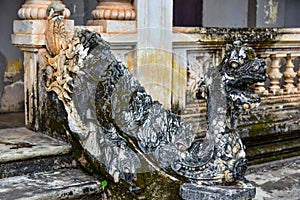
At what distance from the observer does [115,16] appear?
4301 millimetres

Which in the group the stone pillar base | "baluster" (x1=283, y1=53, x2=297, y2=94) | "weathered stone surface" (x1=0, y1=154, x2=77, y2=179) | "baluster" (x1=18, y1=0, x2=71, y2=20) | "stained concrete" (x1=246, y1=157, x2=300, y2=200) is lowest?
"stained concrete" (x1=246, y1=157, x2=300, y2=200)

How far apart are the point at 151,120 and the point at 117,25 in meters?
1.25

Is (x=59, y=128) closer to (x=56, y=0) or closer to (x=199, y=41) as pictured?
(x=56, y=0)

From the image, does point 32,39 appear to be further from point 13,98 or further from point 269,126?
point 269,126

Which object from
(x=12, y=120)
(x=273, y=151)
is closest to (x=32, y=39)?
(x=12, y=120)

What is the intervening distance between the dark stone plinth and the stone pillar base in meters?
1.62

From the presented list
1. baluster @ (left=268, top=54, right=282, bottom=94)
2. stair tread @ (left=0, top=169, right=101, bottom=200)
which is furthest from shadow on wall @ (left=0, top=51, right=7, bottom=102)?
baluster @ (left=268, top=54, right=282, bottom=94)

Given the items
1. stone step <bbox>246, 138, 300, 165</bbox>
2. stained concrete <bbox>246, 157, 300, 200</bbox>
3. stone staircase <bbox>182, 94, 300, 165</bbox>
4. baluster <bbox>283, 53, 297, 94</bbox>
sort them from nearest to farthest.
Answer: stained concrete <bbox>246, 157, 300, 200</bbox>
stone staircase <bbox>182, 94, 300, 165</bbox>
stone step <bbox>246, 138, 300, 165</bbox>
baluster <bbox>283, 53, 297, 94</bbox>

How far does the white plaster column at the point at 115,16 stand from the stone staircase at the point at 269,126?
3.15 ft

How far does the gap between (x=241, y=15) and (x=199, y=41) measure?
3.27 meters

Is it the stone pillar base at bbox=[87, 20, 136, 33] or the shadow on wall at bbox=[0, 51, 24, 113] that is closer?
the stone pillar base at bbox=[87, 20, 136, 33]

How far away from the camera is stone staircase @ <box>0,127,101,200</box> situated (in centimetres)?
323

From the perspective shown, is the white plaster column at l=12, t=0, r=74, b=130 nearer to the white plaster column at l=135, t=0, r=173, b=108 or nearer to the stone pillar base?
the stone pillar base

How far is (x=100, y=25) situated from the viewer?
14.1 feet
